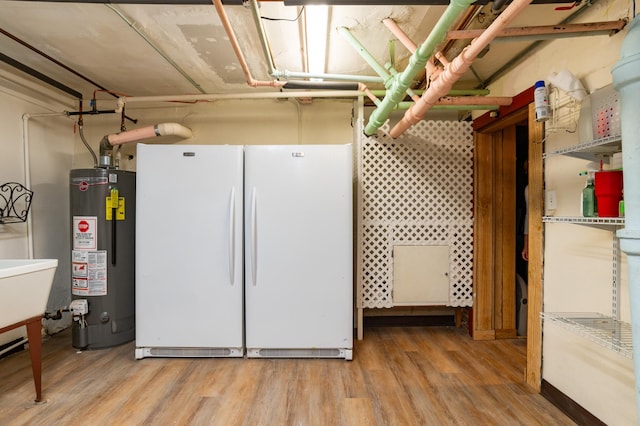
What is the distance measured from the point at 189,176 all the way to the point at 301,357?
5.68 feet

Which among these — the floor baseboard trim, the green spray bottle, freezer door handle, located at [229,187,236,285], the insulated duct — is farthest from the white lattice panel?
the insulated duct

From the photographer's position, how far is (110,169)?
254 centimetres

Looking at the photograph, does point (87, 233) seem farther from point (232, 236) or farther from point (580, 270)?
point (580, 270)

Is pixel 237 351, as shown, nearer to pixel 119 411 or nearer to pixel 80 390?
pixel 119 411

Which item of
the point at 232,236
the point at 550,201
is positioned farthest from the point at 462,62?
the point at 232,236

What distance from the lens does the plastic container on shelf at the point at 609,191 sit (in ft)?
4.28

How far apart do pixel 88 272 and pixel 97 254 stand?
17 cm

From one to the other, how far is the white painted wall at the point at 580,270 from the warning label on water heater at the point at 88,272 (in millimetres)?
3440

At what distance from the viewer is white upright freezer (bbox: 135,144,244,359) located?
7.57 ft

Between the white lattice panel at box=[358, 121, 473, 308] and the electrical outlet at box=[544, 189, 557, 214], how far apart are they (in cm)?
85

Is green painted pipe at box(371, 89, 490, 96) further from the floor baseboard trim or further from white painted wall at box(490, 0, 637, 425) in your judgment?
the floor baseboard trim

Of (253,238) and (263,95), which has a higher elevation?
(263,95)

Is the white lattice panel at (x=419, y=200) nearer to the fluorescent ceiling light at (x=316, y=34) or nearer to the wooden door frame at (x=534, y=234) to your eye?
the wooden door frame at (x=534, y=234)

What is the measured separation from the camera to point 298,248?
2.33 m
